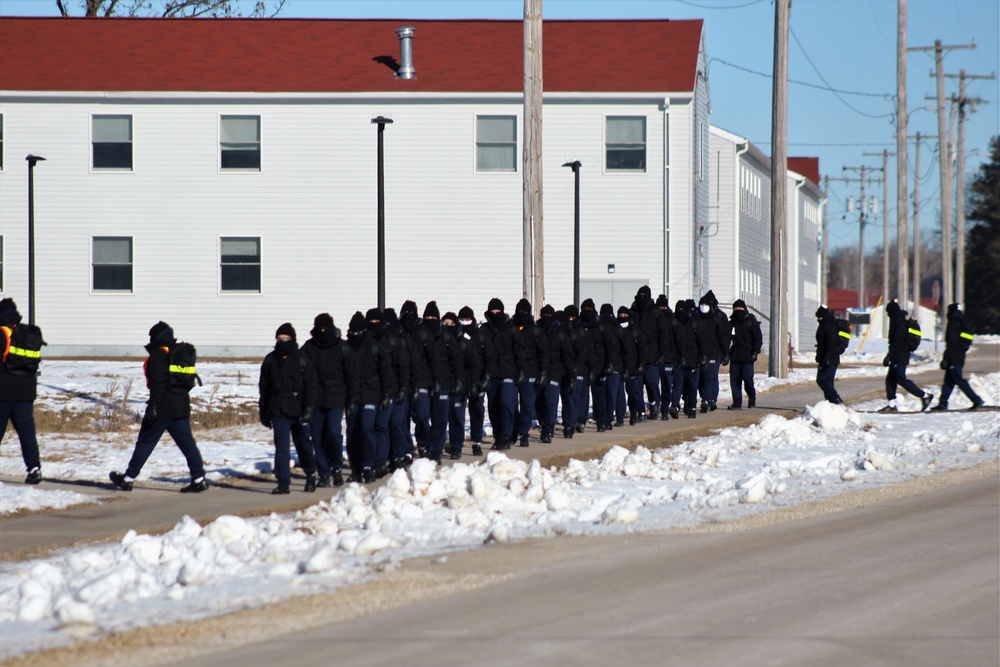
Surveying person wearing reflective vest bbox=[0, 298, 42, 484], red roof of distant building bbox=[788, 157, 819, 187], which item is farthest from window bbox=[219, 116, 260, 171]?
red roof of distant building bbox=[788, 157, 819, 187]

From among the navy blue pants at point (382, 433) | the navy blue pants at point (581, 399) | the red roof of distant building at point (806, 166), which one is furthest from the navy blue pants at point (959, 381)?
the red roof of distant building at point (806, 166)

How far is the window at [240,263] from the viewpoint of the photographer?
3784 centimetres

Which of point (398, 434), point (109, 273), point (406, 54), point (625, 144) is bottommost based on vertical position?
point (398, 434)

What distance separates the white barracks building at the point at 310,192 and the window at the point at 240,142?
4 centimetres

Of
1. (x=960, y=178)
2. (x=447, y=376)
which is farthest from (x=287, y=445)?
(x=960, y=178)

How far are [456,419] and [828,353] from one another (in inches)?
330

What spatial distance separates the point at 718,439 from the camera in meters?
18.6

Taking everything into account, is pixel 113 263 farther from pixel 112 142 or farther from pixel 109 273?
pixel 112 142

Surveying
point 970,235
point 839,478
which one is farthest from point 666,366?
point 970,235

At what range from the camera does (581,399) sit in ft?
66.5

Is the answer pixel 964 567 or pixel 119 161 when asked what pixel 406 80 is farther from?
pixel 964 567

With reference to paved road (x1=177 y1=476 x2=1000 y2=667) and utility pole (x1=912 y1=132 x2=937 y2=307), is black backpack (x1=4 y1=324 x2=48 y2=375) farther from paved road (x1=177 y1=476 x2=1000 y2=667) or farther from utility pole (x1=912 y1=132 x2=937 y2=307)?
utility pole (x1=912 y1=132 x2=937 y2=307)

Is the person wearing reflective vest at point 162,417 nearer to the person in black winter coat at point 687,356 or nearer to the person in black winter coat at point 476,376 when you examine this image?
the person in black winter coat at point 476,376

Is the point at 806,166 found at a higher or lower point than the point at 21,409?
higher
